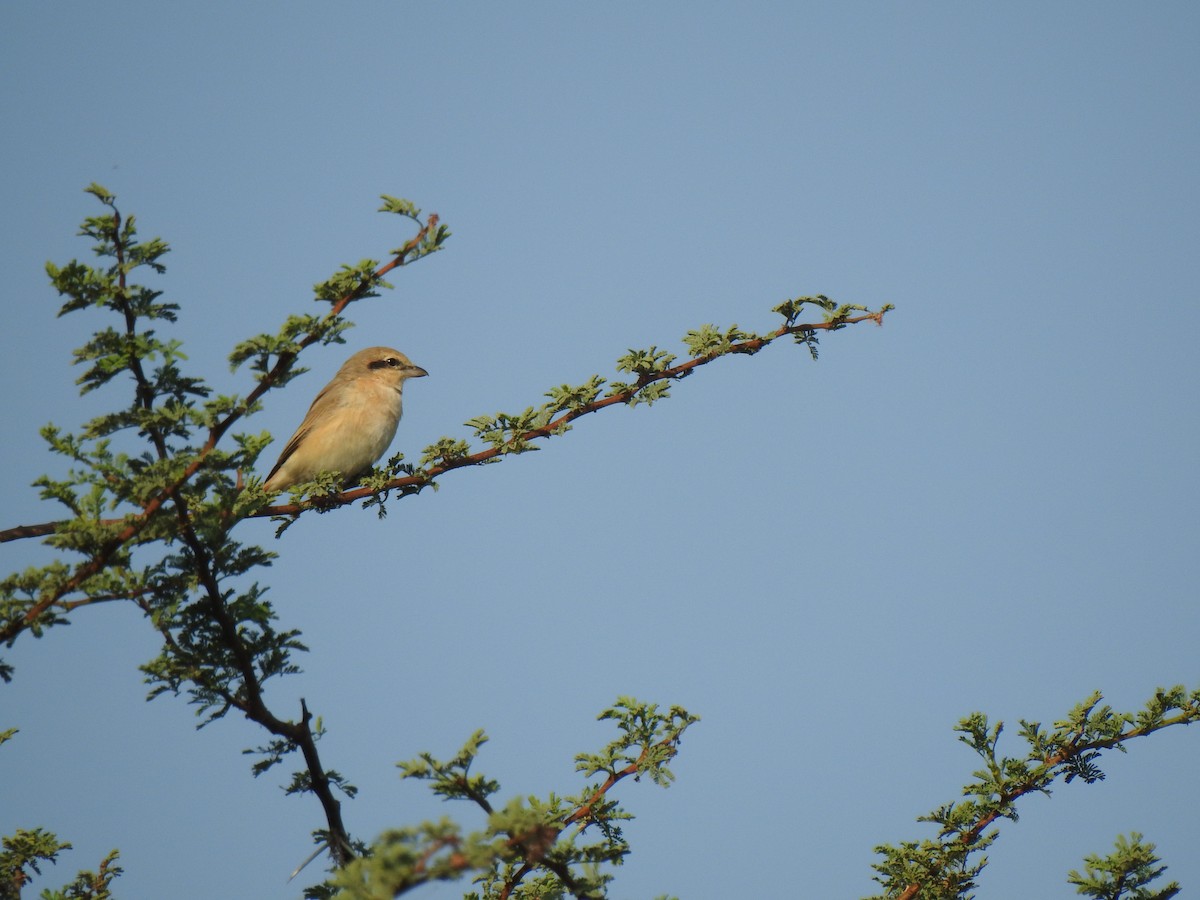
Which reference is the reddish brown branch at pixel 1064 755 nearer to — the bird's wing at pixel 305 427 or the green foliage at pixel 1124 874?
the green foliage at pixel 1124 874

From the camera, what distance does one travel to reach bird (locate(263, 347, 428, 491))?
31.2ft

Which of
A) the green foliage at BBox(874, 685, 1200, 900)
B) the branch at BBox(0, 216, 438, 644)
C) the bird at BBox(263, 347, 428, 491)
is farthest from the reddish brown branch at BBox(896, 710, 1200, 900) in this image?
the bird at BBox(263, 347, 428, 491)

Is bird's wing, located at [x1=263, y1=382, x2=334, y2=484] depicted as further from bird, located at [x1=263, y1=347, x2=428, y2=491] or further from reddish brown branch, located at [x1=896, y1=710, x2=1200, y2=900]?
reddish brown branch, located at [x1=896, y1=710, x2=1200, y2=900]

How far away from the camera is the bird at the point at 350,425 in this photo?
9.50 m

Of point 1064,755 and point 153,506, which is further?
point 1064,755

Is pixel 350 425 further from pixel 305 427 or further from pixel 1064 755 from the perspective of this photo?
pixel 1064 755

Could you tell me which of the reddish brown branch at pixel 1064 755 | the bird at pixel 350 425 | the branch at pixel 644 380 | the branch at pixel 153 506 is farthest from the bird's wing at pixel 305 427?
the reddish brown branch at pixel 1064 755

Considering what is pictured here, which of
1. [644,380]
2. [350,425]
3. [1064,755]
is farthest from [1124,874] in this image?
[350,425]

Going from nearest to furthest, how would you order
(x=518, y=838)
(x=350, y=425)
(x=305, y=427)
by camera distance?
(x=518, y=838) < (x=350, y=425) < (x=305, y=427)

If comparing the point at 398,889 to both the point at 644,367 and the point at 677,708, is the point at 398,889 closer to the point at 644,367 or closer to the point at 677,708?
the point at 677,708

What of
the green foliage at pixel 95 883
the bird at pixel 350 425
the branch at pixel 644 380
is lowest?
the green foliage at pixel 95 883

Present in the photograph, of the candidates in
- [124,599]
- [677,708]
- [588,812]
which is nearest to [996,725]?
[677,708]

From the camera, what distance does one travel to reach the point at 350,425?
952 centimetres

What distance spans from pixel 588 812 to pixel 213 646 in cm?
169
